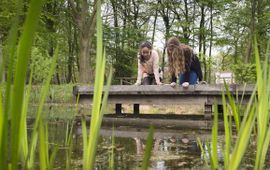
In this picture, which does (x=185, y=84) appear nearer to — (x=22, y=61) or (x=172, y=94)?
(x=172, y=94)

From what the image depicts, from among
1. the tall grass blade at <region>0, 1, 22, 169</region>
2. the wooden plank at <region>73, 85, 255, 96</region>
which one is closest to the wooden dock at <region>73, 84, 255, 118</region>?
the wooden plank at <region>73, 85, 255, 96</region>

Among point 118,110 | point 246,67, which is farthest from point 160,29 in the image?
point 118,110

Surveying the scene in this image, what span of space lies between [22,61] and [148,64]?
697 cm

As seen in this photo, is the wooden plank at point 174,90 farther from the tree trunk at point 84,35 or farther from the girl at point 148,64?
the tree trunk at point 84,35

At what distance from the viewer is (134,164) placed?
2838 mm

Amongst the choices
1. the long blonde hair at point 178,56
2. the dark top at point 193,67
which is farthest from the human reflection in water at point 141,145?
the dark top at point 193,67

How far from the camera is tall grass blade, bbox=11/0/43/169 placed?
1.48 feet

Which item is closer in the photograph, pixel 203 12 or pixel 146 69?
pixel 146 69

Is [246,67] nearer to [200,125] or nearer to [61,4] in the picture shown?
[200,125]

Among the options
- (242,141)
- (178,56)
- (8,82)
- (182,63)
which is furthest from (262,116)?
(182,63)

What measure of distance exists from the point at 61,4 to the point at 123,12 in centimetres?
685

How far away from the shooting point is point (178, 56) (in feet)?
20.8

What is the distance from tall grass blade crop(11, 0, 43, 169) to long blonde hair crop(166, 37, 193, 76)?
574 centimetres

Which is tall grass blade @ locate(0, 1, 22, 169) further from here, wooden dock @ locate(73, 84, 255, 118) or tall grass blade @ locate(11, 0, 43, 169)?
wooden dock @ locate(73, 84, 255, 118)
